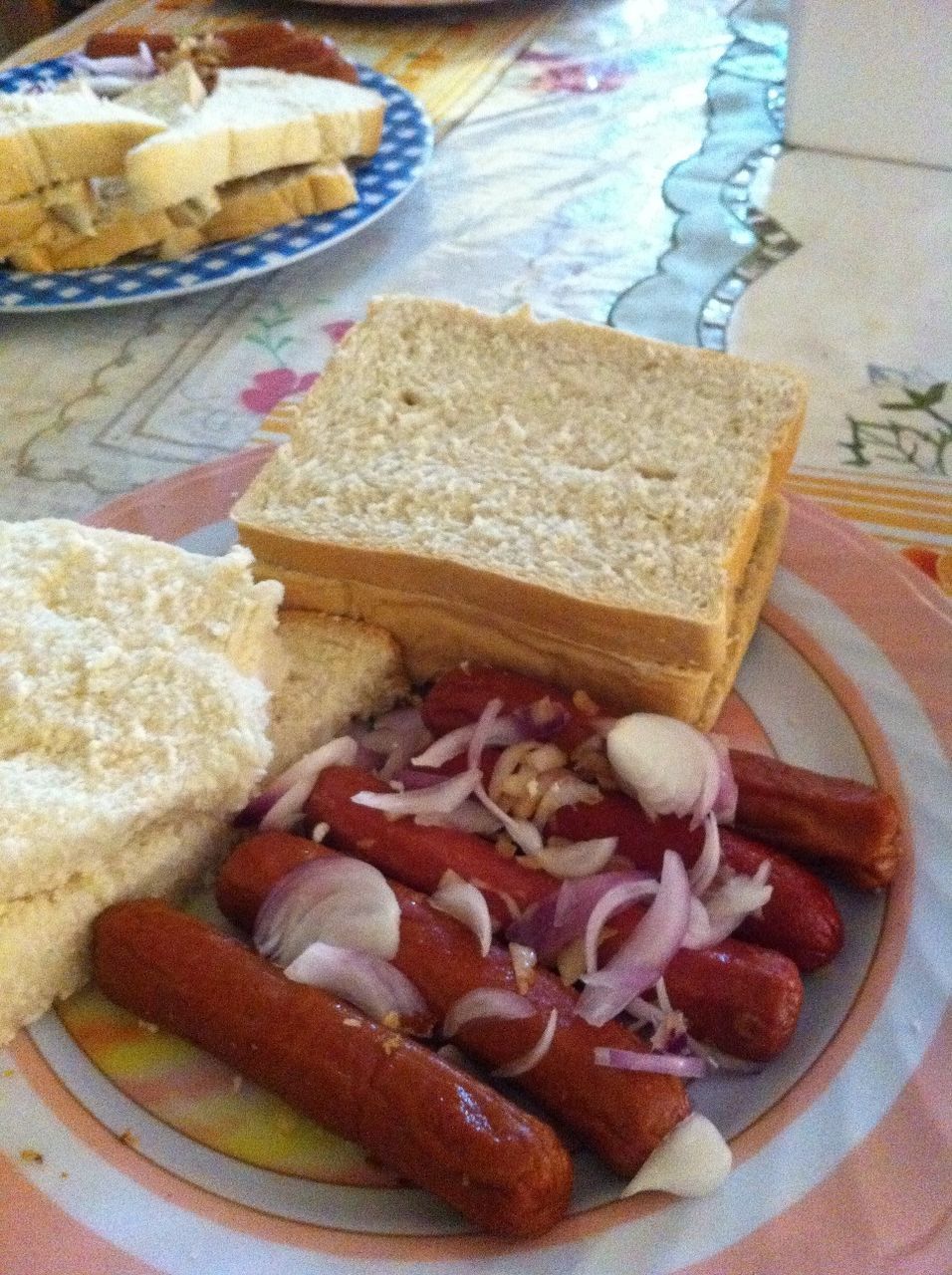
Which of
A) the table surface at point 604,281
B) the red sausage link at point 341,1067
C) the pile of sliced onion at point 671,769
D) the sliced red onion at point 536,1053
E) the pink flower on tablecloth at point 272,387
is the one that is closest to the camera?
the red sausage link at point 341,1067

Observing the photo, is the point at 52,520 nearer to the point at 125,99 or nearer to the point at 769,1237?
the point at 769,1237

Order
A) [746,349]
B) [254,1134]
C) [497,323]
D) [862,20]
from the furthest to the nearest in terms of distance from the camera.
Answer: [862,20] < [746,349] < [497,323] < [254,1134]

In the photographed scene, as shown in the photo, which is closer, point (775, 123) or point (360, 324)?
point (360, 324)

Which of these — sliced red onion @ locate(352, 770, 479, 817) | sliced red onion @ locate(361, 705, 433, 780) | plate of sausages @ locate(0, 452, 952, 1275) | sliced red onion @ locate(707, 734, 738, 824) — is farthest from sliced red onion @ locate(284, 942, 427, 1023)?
sliced red onion @ locate(707, 734, 738, 824)

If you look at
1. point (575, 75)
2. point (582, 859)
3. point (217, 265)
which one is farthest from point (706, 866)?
point (575, 75)

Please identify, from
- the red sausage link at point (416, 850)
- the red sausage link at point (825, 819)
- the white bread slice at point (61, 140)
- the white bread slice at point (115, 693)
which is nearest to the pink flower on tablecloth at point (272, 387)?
the white bread slice at point (61, 140)

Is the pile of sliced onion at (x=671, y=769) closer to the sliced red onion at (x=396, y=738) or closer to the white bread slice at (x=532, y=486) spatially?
the white bread slice at (x=532, y=486)

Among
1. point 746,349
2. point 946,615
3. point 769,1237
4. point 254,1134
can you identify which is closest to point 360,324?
point 746,349

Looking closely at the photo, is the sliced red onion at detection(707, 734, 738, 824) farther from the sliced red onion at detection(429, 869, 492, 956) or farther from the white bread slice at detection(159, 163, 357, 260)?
the white bread slice at detection(159, 163, 357, 260)
